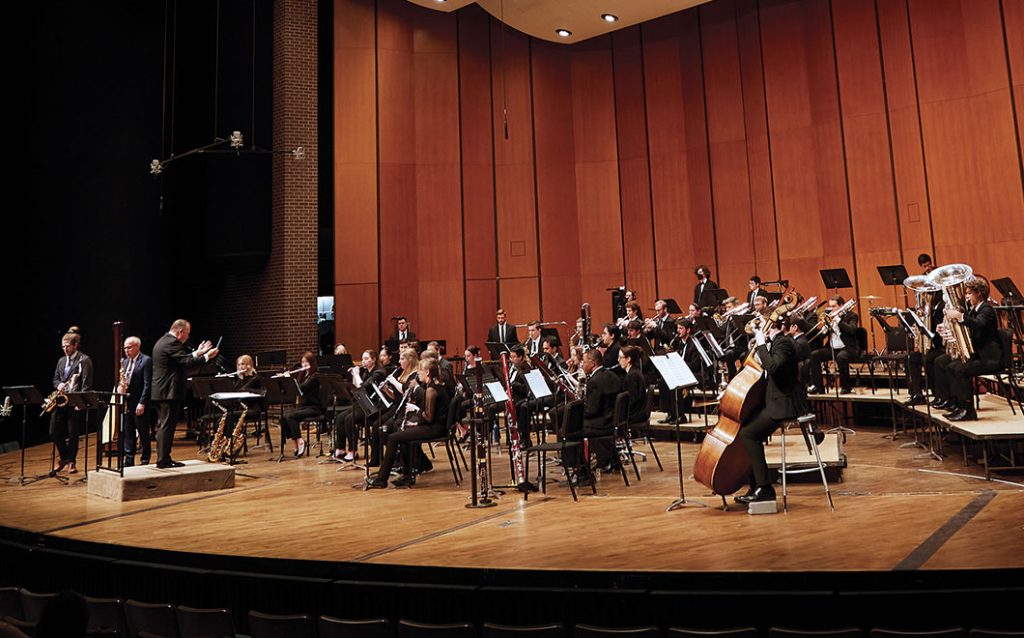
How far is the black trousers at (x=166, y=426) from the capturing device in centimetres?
775

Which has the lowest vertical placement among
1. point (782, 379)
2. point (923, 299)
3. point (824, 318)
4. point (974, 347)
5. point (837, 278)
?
point (782, 379)

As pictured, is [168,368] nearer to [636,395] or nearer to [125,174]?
[636,395]

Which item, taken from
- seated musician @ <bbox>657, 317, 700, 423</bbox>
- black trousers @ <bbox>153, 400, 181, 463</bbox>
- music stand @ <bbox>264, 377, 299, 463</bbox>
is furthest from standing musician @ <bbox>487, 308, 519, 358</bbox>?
black trousers @ <bbox>153, 400, 181, 463</bbox>

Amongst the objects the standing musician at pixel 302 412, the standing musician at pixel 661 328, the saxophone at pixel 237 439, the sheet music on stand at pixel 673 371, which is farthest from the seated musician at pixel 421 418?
the standing musician at pixel 661 328

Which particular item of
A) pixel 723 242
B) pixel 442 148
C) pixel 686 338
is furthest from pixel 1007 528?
pixel 442 148

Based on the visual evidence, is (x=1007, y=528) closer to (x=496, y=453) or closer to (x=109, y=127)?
(x=496, y=453)

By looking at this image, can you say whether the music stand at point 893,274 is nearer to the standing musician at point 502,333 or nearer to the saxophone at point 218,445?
the standing musician at point 502,333

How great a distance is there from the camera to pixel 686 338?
10.2 m

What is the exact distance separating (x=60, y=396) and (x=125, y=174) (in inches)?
242

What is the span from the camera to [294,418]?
404 inches

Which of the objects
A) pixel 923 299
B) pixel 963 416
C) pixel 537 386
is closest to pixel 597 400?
pixel 537 386

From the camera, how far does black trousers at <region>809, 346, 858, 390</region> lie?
10898 millimetres

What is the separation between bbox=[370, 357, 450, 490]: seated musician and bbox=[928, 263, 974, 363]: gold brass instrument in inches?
190

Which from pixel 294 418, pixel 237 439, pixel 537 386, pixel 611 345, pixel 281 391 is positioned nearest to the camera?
pixel 537 386
